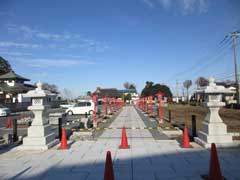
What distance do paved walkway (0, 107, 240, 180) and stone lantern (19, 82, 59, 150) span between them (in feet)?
1.55

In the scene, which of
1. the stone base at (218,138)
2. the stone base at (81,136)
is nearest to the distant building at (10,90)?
the stone base at (81,136)

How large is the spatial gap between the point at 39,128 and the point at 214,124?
6269 millimetres

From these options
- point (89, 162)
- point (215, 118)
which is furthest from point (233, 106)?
point (89, 162)

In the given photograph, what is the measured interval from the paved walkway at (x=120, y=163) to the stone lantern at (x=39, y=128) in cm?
47

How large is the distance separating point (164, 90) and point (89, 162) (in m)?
102

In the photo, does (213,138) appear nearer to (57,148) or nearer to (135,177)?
(135,177)

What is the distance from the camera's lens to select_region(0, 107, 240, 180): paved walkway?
626 cm

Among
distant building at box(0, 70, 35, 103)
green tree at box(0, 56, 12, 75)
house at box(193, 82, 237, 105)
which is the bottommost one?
house at box(193, 82, 237, 105)

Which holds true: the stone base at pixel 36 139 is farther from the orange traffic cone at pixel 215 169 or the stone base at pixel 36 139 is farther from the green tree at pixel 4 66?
the green tree at pixel 4 66

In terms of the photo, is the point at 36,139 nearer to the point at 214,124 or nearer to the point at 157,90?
the point at 214,124

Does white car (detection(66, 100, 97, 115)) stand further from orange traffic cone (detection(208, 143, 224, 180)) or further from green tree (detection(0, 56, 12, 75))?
green tree (detection(0, 56, 12, 75))

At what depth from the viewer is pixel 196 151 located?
28.8 feet

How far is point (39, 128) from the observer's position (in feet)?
32.0

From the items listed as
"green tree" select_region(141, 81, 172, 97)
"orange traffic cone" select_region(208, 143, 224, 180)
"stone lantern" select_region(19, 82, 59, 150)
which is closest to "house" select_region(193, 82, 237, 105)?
"orange traffic cone" select_region(208, 143, 224, 180)
